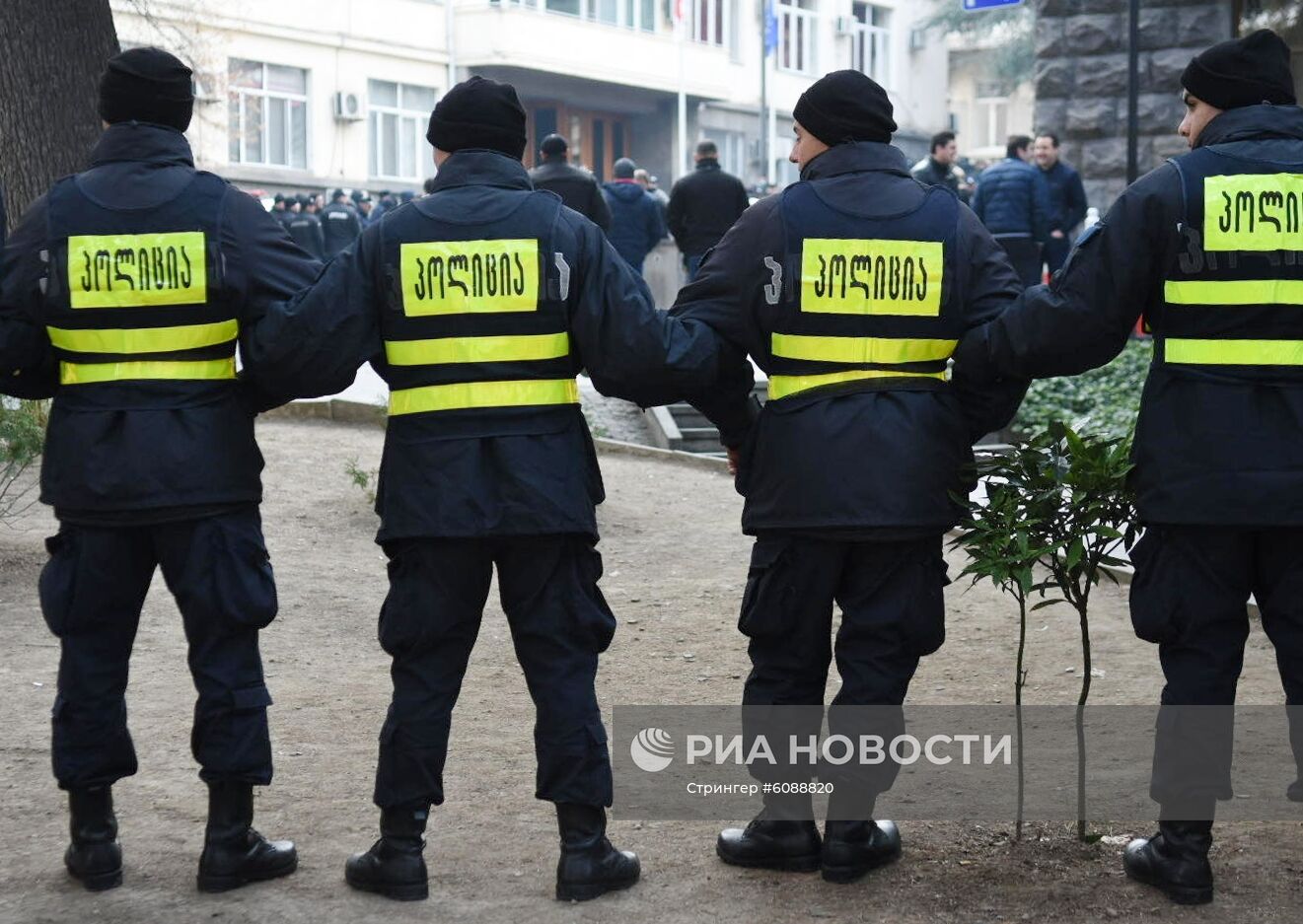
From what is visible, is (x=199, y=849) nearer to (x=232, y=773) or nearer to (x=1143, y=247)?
(x=232, y=773)

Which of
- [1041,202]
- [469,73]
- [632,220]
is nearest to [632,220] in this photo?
[632,220]

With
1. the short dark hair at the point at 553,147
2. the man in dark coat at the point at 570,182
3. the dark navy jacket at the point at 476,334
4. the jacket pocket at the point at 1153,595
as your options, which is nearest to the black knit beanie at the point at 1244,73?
the jacket pocket at the point at 1153,595

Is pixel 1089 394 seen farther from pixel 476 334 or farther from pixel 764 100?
pixel 764 100

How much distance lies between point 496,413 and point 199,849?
1.47 meters

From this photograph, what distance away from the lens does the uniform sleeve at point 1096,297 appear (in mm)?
4508

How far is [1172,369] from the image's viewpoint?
4570 millimetres

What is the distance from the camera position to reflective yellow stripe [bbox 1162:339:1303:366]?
4.50 m

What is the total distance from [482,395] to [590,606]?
59cm

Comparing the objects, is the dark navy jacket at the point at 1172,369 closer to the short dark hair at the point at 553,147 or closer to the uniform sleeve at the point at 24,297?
the uniform sleeve at the point at 24,297

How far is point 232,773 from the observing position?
465 centimetres

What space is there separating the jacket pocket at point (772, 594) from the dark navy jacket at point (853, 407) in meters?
0.06

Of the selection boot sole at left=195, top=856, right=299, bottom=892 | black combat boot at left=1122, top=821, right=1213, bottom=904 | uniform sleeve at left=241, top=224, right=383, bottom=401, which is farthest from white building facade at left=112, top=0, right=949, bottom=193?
black combat boot at left=1122, top=821, right=1213, bottom=904

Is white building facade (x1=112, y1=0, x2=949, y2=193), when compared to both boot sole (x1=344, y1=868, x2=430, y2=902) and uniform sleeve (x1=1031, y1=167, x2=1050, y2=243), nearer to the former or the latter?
uniform sleeve (x1=1031, y1=167, x2=1050, y2=243)

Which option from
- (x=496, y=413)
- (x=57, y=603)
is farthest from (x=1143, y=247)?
(x=57, y=603)
